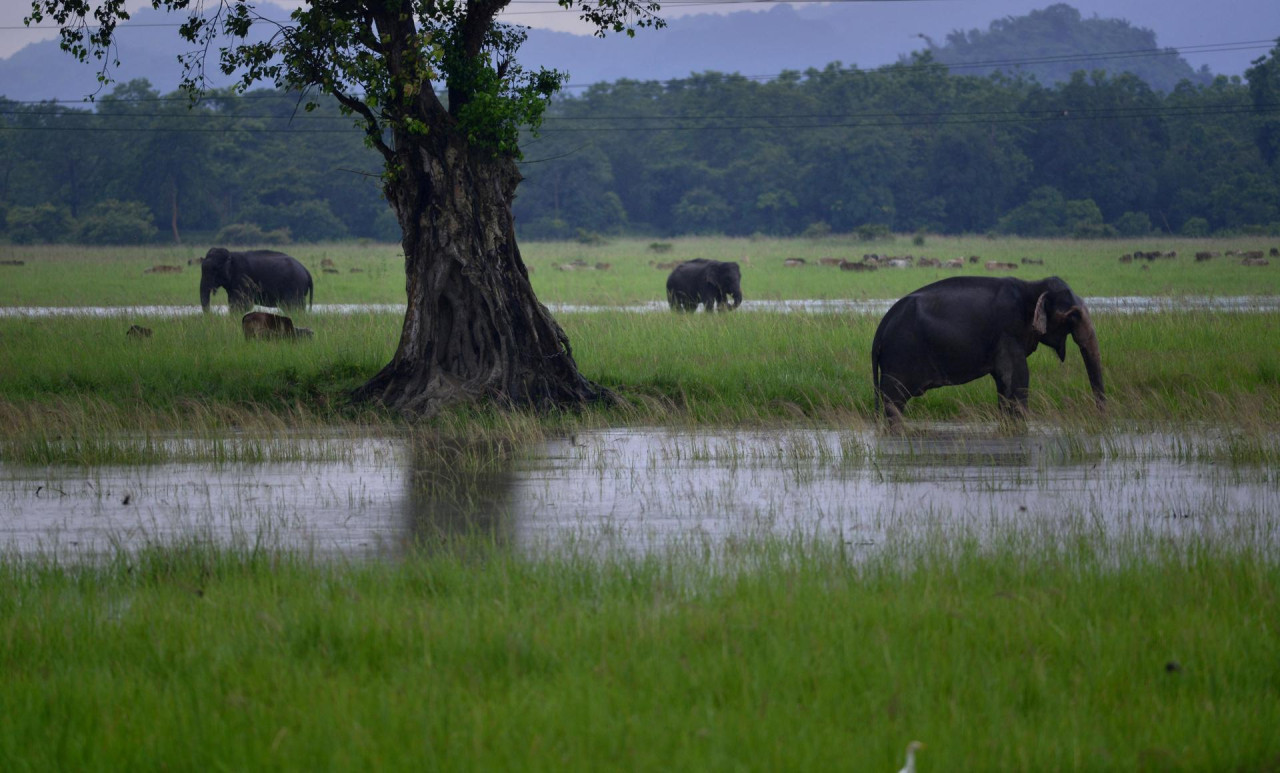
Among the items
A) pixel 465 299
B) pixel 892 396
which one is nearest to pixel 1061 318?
pixel 892 396

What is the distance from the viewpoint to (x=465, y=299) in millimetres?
15289

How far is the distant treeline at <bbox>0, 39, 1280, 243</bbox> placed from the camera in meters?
80.8

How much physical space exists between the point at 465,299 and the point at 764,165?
79.4 metres

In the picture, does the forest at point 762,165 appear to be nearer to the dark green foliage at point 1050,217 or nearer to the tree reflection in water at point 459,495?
the dark green foliage at point 1050,217

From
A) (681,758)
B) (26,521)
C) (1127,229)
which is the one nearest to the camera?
(681,758)

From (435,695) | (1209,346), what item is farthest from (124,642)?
(1209,346)

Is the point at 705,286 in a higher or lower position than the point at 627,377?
higher

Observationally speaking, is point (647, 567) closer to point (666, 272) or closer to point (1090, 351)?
point (1090, 351)

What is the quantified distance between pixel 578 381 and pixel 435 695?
10342 mm

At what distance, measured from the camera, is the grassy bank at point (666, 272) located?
35031 mm

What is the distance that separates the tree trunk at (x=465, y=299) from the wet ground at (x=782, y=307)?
1015cm

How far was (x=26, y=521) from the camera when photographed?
9453 mm

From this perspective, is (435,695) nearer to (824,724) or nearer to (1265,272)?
(824,724)

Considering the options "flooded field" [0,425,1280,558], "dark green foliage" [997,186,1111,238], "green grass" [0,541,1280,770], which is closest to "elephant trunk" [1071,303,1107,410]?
"flooded field" [0,425,1280,558]
